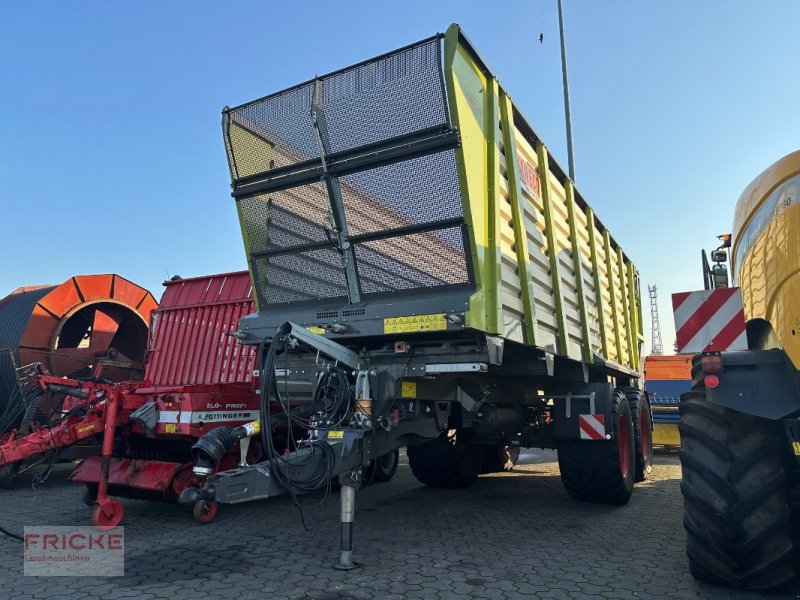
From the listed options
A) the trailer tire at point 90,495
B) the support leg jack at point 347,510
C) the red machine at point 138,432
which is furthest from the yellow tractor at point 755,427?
the trailer tire at point 90,495

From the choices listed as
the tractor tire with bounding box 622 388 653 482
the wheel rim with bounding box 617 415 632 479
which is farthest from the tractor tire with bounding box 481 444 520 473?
the wheel rim with bounding box 617 415 632 479

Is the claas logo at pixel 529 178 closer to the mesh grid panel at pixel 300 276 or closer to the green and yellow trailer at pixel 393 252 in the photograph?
the green and yellow trailer at pixel 393 252

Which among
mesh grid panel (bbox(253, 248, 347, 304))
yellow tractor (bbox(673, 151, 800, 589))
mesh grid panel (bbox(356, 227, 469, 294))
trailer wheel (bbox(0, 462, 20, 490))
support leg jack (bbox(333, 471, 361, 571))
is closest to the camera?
yellow tractor (bbox(673, 151, 800, 589))

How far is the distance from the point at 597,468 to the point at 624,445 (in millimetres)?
853

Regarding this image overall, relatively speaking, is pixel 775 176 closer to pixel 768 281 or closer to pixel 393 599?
pixel 768 281

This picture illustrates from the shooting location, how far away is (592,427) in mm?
5957

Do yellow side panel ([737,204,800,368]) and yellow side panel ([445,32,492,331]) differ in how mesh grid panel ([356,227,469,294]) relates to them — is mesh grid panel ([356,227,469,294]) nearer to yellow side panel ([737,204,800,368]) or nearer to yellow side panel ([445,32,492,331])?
yellow side panel ([445,32,492,331])

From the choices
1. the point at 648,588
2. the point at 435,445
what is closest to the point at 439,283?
the point at 648,588

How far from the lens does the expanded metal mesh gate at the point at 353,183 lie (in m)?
3.96

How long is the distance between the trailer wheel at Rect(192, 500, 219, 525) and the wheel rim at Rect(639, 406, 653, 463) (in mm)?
5623

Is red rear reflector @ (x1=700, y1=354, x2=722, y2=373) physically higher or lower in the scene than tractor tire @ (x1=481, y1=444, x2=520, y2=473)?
higher

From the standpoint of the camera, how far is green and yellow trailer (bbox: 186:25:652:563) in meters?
3.89

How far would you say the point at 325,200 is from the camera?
14.7 feet

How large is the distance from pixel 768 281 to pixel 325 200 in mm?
3076
